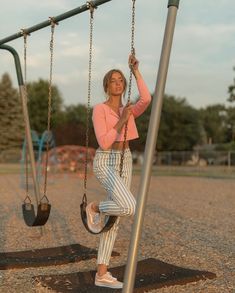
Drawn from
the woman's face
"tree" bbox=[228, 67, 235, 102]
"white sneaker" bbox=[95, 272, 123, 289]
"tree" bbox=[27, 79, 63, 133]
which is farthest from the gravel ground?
"tree" bbox=[27, 79, 63, 133]

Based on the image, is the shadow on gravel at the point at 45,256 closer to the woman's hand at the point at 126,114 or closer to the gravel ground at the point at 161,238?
the gravel ground at the point at 161,238

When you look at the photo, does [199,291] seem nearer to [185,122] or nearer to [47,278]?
[47,278]

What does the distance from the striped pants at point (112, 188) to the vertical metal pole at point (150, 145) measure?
0.83 metres

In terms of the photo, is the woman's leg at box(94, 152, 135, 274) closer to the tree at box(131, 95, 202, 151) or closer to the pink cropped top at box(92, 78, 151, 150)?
the pink cropped top at box(92, 78, 151, 150)

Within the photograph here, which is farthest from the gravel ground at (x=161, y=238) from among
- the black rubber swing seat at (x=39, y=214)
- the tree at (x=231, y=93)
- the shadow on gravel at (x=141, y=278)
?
the tree at (x=231, y=93)

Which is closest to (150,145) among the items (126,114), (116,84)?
(126,114)

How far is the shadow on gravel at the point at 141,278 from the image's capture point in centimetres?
460

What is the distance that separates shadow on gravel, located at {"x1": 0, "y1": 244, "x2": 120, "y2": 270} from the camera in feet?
18.6

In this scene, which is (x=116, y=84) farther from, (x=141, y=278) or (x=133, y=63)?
(x=141, y=278)

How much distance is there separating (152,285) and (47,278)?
102 cm

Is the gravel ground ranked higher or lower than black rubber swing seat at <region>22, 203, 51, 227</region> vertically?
lower

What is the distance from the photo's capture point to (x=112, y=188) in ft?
13.9

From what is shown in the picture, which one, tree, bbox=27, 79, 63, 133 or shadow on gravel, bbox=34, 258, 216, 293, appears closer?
shadow on gravel, bbox=34, 258, 216, 293

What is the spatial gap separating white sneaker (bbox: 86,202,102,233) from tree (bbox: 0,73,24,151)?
49.4 m
